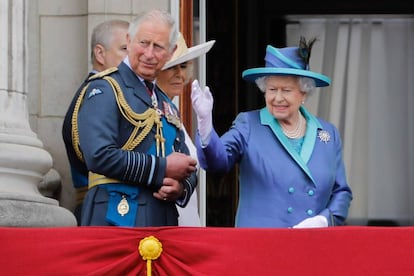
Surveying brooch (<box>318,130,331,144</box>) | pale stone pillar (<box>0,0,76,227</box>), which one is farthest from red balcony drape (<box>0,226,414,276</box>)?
brooch (<box>318,130,331,144</box>)

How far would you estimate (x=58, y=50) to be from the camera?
10.5 metres

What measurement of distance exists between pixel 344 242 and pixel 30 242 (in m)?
1.41

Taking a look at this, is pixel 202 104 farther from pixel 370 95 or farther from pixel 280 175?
pixel 370 95

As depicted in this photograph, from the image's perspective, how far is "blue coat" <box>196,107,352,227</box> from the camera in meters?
8.74

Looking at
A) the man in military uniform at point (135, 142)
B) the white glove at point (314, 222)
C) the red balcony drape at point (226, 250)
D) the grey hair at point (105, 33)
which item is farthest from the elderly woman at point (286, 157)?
the grey hair at point (105, 33)

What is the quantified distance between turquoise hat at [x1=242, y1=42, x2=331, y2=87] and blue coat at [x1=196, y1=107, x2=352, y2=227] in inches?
8.7

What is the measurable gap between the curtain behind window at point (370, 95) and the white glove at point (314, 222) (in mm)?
5041

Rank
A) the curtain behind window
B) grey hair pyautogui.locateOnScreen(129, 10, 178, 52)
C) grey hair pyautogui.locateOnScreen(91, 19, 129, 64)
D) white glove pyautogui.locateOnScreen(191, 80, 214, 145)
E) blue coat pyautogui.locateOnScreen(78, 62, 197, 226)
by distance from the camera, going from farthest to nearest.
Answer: the curtain behind window, grey hair pyautogui.locateOnScreen(91, 19, 129, 64), grey hair pyautogui.locateOnScreen(129, 10, 178, 52), blue coat pyautogui.locateOnScreen(78, 62, 197, 226), white glove pyautogui.locateOnScreen(191, 80, 214, 145)

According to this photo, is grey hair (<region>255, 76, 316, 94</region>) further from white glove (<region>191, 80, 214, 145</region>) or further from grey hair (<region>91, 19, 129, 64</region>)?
grey hair (<region>91, 19, 129, 64</region>)

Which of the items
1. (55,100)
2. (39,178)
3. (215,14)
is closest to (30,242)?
(39,178)

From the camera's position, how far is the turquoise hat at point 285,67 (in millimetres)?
8828

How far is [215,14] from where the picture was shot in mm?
13258

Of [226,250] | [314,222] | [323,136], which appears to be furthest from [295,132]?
[226,250]

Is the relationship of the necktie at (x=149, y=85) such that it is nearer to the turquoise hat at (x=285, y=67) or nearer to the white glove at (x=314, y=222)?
the turquoise hat at (x=285, y=67)
